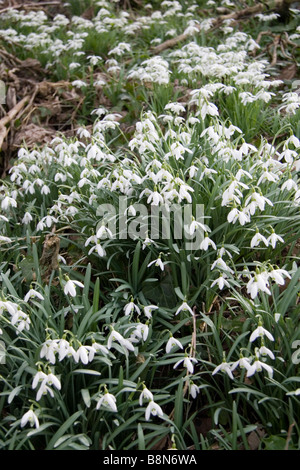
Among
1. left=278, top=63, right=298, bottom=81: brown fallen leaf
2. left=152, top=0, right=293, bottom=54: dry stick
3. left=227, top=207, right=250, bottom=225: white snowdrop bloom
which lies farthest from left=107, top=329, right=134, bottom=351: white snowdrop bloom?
left=152, top=0, right=293, bottom=54: dry stick

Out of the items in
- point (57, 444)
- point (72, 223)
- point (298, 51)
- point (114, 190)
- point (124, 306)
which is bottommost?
point (57, 444)

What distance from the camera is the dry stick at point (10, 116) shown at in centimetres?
421

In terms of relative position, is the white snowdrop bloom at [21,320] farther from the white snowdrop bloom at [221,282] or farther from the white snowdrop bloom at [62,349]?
the white snowdrop bloom at [221,282]

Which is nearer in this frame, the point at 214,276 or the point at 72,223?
the point at 214,276

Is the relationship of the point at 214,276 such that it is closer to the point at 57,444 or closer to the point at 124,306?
the point at 124,306

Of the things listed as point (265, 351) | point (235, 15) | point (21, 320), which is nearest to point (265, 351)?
point (265, 351)

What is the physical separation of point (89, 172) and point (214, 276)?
3.18 ft

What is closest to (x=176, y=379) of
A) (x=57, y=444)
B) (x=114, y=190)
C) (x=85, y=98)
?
(x=57, y=444)

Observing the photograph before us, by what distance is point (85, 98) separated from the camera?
176 inches

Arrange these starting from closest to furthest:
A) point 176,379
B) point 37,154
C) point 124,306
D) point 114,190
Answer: point 176,379 < point 124,306 < point 114,190 < point 37,154

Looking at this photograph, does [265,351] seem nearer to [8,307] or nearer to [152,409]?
[152,409]

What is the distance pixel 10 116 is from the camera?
442cm

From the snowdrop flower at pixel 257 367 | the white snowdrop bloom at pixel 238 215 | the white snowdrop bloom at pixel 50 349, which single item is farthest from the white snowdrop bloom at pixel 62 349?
the white snowdrop bloom at pixel 238 215

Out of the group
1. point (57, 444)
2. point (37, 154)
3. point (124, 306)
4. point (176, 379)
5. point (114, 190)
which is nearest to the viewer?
point (57, 444)
